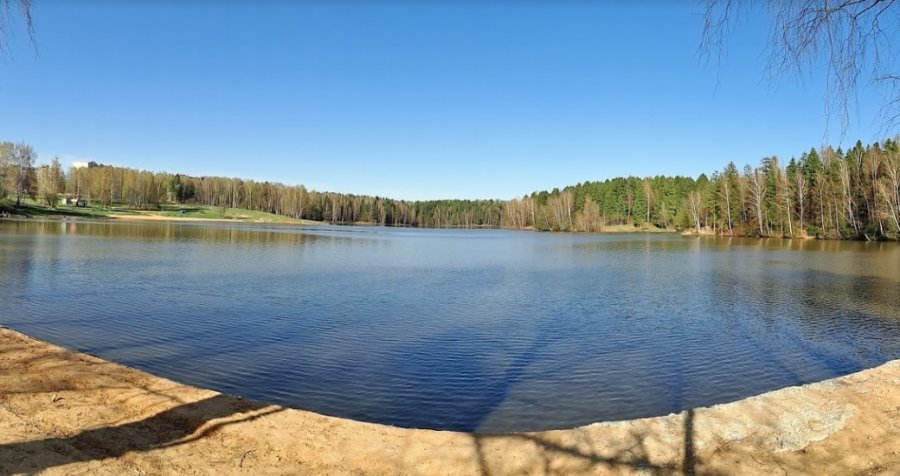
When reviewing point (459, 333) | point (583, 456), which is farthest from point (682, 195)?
point (583, 456)

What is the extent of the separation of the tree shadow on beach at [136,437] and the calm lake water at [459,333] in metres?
2.28

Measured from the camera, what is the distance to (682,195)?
147 m

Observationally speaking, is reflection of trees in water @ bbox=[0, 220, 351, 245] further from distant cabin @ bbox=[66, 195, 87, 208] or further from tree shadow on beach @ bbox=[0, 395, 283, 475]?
distant cabin @ bbox=[66, 195, 87, 208]

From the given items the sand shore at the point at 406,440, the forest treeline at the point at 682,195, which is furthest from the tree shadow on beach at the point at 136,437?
the forest treeline at the point at 682,195

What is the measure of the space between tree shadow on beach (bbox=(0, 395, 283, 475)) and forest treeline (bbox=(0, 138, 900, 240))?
31.9 metres

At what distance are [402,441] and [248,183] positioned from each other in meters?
204

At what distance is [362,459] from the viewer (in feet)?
20.0

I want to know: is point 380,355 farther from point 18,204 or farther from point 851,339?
point 18,204

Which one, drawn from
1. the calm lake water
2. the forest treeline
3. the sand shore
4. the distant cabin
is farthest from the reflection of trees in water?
the distant cabin

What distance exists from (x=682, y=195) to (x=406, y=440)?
15510 centimetres

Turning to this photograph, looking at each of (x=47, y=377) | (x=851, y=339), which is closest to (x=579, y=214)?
(x=851, y=339)

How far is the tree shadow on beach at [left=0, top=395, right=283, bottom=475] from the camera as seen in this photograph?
223 inches

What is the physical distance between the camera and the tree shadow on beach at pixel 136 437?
566 cm

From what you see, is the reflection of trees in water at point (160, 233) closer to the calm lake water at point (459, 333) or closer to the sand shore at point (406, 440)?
the calm lake water at point (459, 333)
